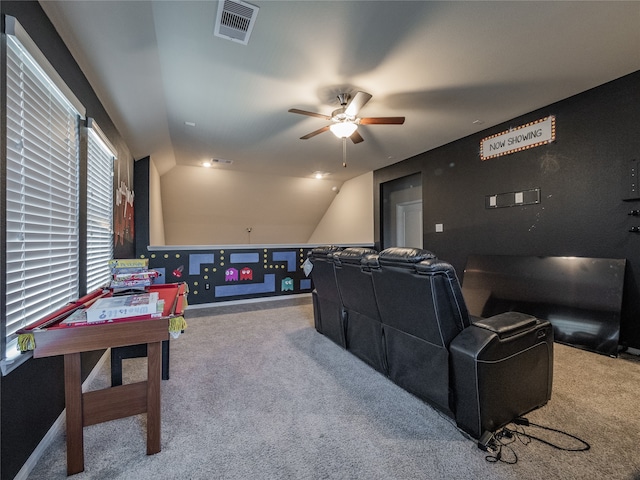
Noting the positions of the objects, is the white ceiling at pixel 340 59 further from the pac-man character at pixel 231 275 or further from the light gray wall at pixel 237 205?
the light gray wall at pixel 237 205

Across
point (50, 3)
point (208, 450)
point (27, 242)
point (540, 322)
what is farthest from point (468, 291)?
point (50, 3)

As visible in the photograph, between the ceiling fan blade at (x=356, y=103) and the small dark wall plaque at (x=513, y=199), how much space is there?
2.54 meters

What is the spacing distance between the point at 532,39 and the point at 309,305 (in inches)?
170

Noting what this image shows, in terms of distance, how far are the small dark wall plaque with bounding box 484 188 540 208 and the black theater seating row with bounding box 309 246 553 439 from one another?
2590 mm

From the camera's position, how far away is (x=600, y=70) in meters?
2.83

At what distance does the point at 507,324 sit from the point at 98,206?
351cm

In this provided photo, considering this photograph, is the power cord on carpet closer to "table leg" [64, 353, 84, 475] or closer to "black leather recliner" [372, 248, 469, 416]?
"black leather recliner" [372, 248, 469, 416]

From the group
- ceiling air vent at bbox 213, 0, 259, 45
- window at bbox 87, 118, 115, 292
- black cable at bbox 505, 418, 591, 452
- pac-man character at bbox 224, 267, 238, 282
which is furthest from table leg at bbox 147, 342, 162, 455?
pac-man character at bbox 224, 267, 238, 282

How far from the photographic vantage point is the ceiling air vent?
2012 millimetres

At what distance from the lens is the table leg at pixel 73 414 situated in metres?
1.37

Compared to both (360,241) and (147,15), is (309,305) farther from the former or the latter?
(147,15)

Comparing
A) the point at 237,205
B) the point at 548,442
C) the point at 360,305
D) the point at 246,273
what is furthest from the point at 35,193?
the point at 237,205

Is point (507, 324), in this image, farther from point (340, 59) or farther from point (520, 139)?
point (520, 139)

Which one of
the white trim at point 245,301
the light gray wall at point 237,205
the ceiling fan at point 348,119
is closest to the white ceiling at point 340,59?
the ceiling fan at point 348,119
